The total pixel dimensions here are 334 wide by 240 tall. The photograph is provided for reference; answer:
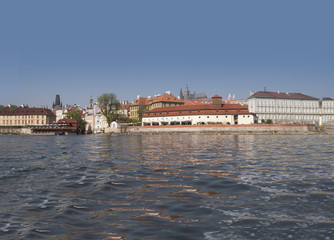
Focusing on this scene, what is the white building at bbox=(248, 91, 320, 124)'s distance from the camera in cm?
12356

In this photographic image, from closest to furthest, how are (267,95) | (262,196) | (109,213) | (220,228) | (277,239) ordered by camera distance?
(277,239), (220,228), (109,213), (262,196), (267,95)

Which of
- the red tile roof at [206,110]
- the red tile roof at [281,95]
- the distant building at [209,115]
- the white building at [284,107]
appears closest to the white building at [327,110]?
the white building at [284,107]

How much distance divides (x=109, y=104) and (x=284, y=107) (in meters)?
75.7

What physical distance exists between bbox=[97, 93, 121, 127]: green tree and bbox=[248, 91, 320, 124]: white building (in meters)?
57.7

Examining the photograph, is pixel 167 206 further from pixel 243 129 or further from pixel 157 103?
pixel 157 103

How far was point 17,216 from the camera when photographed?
6438 millimetres

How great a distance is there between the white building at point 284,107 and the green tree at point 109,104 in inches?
2273

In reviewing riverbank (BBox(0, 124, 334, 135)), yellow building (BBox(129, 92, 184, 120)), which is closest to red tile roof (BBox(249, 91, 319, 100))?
riverbank (BBox(0, 124, 334, 135))

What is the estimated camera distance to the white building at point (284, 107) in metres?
124

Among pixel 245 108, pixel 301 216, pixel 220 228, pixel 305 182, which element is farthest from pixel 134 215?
pixel 245 108

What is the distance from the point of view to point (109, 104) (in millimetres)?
106562

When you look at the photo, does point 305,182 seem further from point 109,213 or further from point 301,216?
point 109,213

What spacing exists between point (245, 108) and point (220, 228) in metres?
99.3

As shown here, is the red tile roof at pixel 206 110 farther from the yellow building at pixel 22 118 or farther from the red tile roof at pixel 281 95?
the yellow building at pixel 22 118
